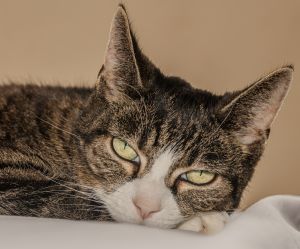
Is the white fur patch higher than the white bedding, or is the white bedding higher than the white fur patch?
the white fur patch

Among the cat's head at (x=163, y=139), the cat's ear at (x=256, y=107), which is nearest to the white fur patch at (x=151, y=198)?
the cat's head at (x=163, y=139)

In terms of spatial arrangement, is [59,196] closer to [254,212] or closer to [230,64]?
[254,212]

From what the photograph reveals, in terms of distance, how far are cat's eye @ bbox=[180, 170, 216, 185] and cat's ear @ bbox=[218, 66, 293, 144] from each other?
143 millimetres

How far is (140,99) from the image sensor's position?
51.8 inches

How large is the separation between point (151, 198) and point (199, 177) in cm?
17

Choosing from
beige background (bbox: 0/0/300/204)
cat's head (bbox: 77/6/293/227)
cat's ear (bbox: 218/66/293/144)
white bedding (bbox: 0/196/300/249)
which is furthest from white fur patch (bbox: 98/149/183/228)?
beige background (bbox: 0/0/300/204)

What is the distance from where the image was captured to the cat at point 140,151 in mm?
1200

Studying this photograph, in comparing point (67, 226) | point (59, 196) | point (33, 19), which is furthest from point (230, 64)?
point (67, 226)

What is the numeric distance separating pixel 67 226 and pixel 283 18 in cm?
128

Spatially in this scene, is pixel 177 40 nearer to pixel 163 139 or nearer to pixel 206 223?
pixel 163 139

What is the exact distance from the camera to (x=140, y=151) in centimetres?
124

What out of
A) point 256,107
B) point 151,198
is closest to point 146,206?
point 151,198

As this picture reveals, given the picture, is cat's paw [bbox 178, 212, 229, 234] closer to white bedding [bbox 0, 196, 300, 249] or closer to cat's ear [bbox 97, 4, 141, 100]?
white bedding [bbox 0, 196, 300, 249]

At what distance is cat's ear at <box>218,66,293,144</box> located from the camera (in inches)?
47.8
